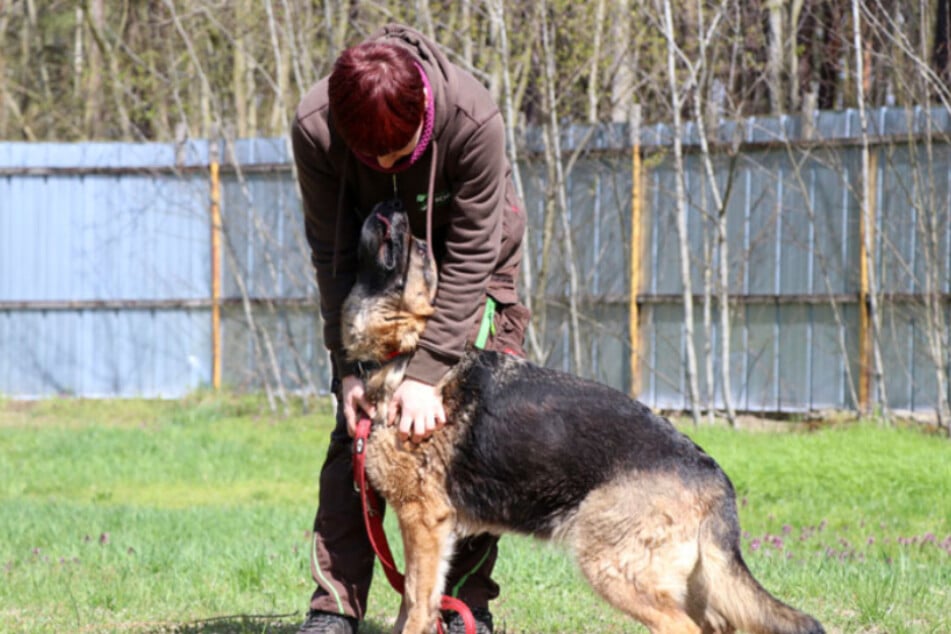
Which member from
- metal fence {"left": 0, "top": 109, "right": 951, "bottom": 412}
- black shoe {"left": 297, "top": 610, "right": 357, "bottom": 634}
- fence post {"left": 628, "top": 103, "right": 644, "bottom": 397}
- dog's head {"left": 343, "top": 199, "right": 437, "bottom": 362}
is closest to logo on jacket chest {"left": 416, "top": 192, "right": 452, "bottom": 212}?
dog's head {"left": 343, "top": 199, "right": 437, "bottom": 362}

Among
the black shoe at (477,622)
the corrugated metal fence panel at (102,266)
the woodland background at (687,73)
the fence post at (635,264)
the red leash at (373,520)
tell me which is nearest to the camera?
the red leash at (373,520)

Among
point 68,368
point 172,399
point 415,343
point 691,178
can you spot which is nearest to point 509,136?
point 691,178

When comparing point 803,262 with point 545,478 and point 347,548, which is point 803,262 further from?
point 545,478

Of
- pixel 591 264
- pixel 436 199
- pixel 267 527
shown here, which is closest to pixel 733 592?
pixel 436 199

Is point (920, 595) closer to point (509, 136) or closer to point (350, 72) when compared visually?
point (350, 72)

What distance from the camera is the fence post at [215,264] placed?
42.7 feet

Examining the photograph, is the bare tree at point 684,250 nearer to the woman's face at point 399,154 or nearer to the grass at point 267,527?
the grass at point 267,527

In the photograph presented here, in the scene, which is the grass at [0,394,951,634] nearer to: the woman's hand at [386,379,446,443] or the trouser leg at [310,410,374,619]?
the trouser leg at [310,410,374,619]

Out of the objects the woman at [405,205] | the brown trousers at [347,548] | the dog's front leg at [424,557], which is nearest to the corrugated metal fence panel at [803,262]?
the brown trousers at [347,548]

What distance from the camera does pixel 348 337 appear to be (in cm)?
405

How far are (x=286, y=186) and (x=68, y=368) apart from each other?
3.56 metres

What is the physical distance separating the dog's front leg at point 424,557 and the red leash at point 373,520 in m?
0.10

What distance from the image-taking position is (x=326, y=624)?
4289 mm

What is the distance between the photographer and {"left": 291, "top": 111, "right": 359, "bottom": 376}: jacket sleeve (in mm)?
4004
